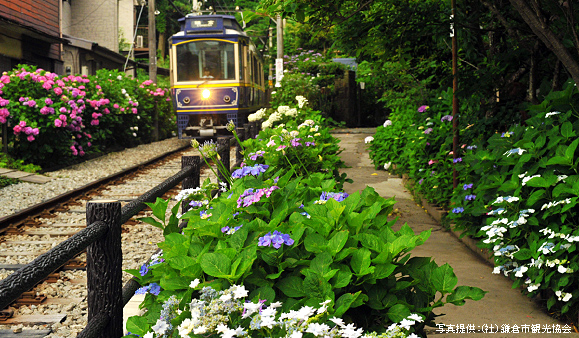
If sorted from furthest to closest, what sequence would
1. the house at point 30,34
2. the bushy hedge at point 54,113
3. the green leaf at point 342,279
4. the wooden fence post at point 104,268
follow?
1. the house at point 30,34
2. the bushy hedge at point 54,113
3. the wooden fence post at point 104,268
4. the green leaf at point 342,279

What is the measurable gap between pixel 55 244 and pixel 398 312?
510cm

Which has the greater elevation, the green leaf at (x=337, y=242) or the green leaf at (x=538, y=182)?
the green leaf at (x=337, y=242)

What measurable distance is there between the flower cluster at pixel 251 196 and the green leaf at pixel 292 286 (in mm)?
512

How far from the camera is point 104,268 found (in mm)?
2145

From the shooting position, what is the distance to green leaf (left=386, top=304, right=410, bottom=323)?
1752 mm

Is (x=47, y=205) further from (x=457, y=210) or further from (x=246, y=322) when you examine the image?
(x=246, y=322)

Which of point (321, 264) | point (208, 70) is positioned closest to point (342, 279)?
point (321, 264)

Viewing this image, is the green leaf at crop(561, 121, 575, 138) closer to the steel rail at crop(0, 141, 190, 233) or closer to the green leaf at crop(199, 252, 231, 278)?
the green leaf at crop(199, 252, 231, 278)

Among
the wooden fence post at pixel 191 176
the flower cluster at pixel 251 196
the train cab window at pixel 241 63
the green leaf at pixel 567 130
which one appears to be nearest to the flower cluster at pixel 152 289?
the flower cluster at pixel 251 196

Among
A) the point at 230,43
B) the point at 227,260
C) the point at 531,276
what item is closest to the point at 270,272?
the point at 227,260

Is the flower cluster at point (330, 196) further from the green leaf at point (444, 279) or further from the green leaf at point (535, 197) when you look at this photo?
the green leaf at point (535, 197)

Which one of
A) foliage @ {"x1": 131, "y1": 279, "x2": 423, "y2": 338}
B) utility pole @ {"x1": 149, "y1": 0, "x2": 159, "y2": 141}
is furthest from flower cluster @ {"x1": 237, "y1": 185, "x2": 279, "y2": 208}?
utility pole @ {"x1": 149, "y1": 0, "x2": 159, "y2": 141}

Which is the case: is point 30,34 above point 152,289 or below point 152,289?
above

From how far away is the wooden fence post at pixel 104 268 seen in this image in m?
2.13
